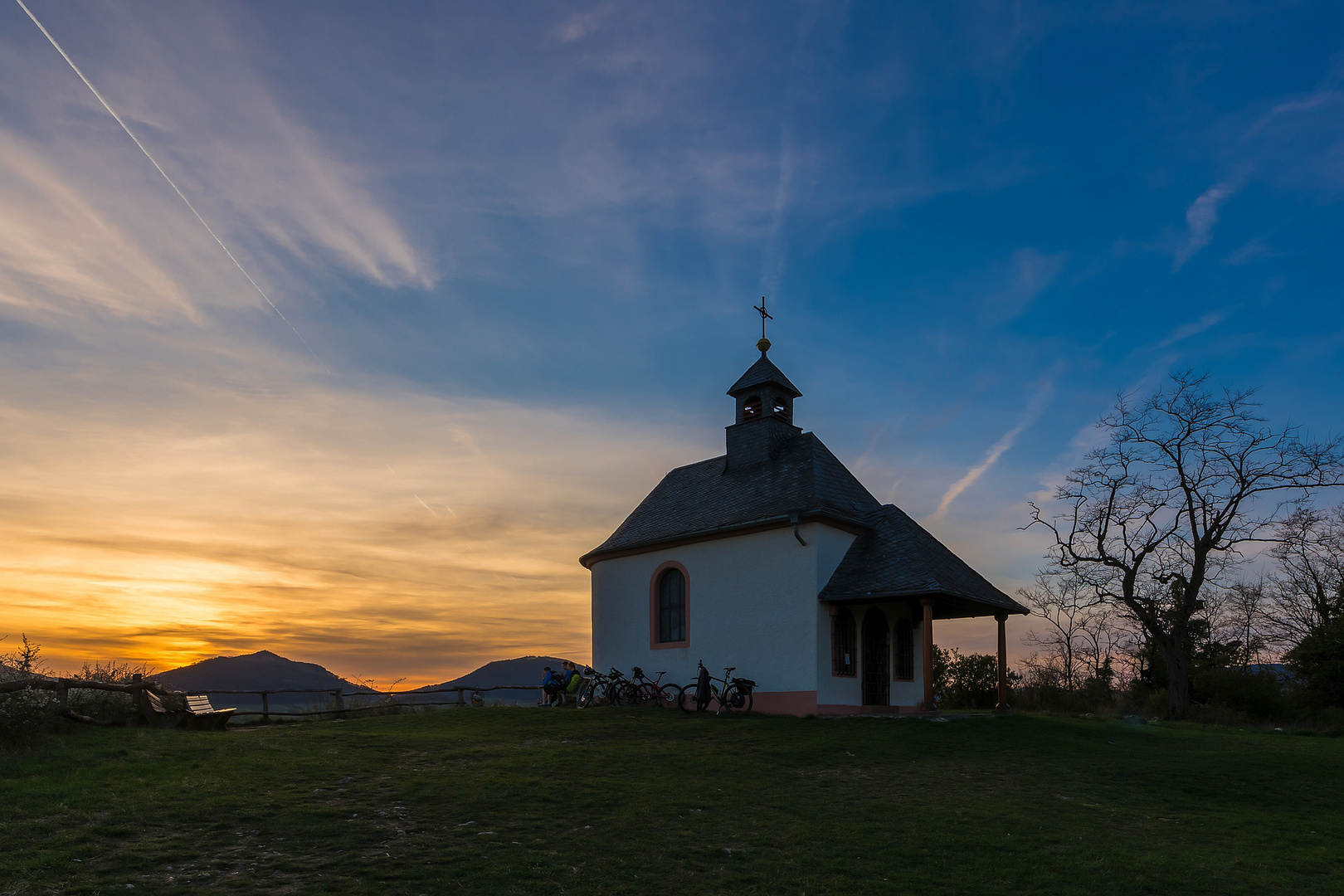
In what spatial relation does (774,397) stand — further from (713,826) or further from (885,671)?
(713,826)

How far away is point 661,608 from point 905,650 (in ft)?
20.3

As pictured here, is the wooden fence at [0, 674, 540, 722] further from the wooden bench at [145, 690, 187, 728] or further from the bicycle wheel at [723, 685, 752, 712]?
the bicycle wheel at [723, 685, 752, 712]

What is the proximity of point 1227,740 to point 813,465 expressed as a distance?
Result: 407 inches

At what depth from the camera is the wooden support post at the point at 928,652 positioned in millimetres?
18688

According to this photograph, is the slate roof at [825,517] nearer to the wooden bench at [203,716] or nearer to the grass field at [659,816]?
the grass field at [659,816]

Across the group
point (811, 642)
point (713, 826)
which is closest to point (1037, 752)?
point (811, 642)

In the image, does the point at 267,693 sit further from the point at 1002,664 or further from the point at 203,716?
the point at 1002,664

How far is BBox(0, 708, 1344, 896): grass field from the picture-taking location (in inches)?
297

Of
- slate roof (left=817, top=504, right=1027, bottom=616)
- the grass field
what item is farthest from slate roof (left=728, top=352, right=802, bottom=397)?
the grass field

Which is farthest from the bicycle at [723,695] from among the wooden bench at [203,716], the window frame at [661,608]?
the wooden bench at [203,716]

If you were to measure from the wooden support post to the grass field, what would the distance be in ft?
11.3

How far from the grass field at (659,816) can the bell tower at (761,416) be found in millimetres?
10235

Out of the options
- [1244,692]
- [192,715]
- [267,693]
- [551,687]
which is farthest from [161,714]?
[1244,692]

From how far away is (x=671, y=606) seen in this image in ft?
74.3
